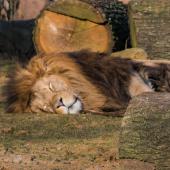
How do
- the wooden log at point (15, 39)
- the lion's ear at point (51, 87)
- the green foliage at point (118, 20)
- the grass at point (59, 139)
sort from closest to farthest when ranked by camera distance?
the grass at point (59, 139) < the lion's ear at point (51, 87) < the green foliage at point (118, 20) < the wooden log at point (15, 39)

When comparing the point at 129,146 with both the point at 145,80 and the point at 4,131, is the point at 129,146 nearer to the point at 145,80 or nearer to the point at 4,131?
the point at 4,131

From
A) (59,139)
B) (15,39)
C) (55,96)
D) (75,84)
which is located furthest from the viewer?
(15,39)

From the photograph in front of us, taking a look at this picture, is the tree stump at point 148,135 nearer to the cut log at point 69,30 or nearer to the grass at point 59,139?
the grass at point 59,139

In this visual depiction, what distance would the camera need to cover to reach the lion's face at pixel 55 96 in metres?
5.69

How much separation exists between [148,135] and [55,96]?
1.93 metres

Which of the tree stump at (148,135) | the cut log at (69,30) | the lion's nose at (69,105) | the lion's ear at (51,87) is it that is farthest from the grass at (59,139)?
the cut log at (69,30)

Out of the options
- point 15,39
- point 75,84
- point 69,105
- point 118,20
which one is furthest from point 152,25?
point 15,39

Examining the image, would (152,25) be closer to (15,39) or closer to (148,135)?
(15,39)

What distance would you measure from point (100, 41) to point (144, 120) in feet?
15.4

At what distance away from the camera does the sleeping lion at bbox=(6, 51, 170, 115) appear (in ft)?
19.0

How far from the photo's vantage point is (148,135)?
3844mm

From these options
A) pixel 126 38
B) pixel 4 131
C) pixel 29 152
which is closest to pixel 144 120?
pixel 29 152

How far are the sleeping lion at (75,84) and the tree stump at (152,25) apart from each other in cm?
167

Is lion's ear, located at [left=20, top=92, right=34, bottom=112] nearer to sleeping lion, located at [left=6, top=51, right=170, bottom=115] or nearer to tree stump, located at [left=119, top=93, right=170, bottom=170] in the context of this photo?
sleeping lion, located at [left=6, top=51, right=170, bottom=115]
